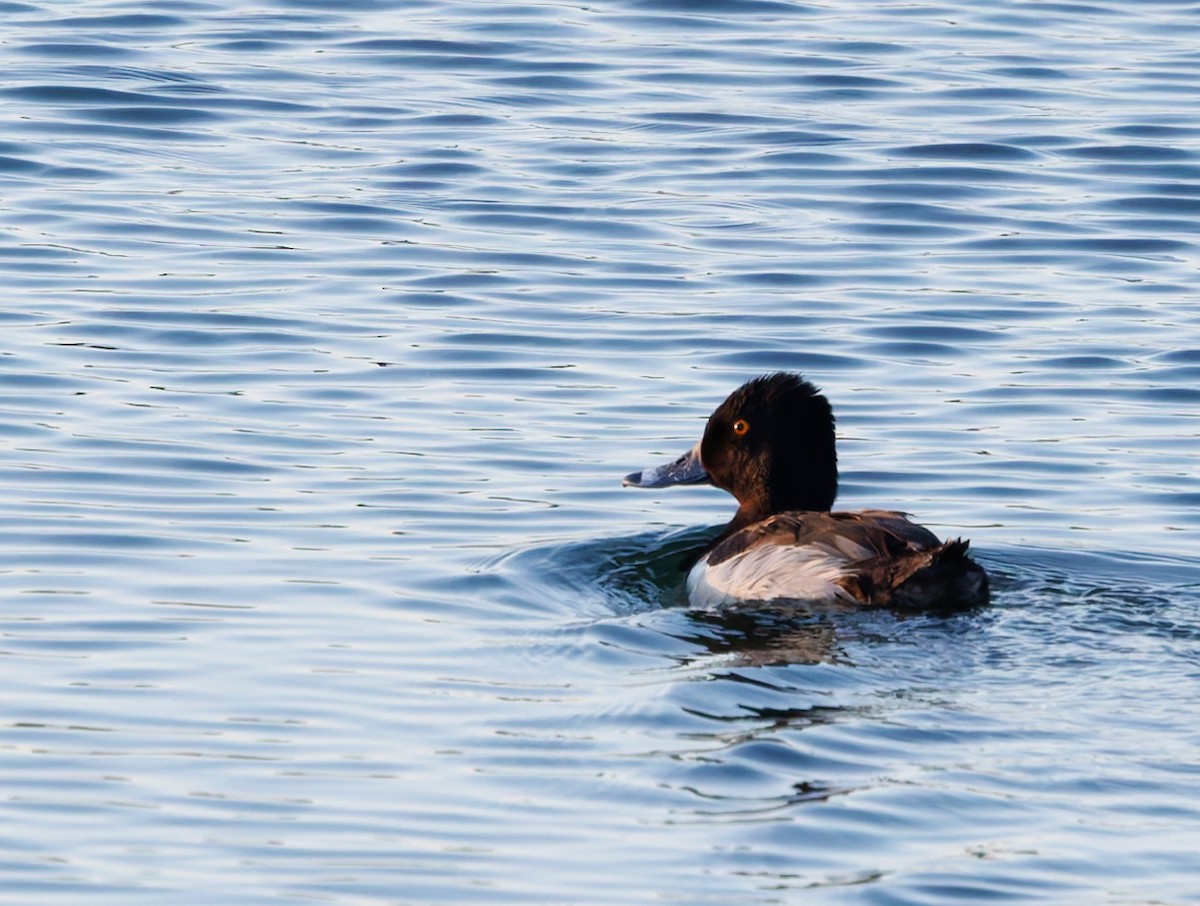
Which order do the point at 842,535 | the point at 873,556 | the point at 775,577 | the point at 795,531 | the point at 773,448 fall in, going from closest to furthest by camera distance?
the point at 873,556, the point at 842,535, the point at 775,577, the point at 795,531, the point at 773,448

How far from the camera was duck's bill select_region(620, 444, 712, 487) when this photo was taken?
1044 cm

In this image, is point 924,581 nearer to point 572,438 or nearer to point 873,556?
point 873,556

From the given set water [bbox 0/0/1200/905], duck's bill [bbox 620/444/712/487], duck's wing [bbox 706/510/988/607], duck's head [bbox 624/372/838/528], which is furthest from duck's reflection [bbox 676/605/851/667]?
duck's head [bbox 624/372/838/528]

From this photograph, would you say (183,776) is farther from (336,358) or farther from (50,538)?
(336,358)

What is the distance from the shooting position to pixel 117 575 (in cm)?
915

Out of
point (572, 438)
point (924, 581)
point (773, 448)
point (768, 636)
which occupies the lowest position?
point (768, 636)

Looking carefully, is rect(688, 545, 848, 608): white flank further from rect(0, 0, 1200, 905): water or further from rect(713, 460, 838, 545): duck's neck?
rect(713, 460, 838, 545): duck's neck

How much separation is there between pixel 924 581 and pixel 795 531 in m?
0.78

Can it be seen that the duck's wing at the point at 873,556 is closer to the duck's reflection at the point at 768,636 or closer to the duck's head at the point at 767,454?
the duck's reflection at the point at 768,636

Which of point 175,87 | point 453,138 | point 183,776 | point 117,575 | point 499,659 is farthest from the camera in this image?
point 175,87

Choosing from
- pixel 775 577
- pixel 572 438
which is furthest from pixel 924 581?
pixel 572 438

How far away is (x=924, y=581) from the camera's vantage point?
8.98m

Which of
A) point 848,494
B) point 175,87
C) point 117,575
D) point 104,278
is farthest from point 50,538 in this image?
point 175,87

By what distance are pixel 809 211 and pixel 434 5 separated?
266 inches
